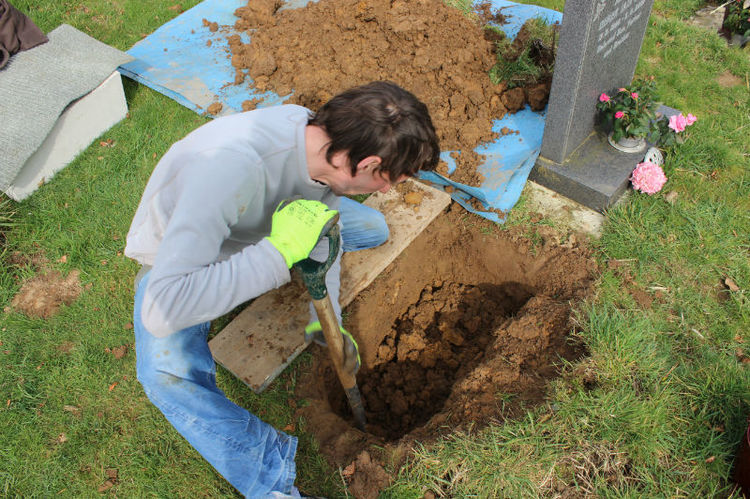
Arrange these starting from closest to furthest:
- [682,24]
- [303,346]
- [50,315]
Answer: [303,346]
[50,315]
[682,24]

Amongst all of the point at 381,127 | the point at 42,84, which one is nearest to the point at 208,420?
the point at 381,127

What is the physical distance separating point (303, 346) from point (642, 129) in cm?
252

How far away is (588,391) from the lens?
2322 millimetres

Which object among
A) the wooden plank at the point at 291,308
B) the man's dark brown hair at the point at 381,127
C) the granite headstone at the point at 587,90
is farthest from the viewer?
the granite headstone at the point at 587,90

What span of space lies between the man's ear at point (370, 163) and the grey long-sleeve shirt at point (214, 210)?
0.24m

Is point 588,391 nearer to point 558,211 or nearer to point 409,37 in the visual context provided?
point 558,211

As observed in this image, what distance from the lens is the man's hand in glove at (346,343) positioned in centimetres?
232

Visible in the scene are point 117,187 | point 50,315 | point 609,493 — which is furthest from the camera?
point 117,187

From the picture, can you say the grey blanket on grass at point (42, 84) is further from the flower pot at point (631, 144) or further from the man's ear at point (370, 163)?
the flower pot at point (631, 144)

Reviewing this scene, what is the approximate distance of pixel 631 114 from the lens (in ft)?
Result: 10.9

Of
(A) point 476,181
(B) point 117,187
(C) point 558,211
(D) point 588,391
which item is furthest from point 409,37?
(D) point 588,391

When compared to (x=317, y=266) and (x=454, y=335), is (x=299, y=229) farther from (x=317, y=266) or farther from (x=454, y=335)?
(x=454, y=335)

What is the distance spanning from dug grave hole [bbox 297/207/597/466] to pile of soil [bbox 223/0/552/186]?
65 cm

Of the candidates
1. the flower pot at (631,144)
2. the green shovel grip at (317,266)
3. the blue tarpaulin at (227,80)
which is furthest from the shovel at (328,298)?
the flower pot at (631,144)
